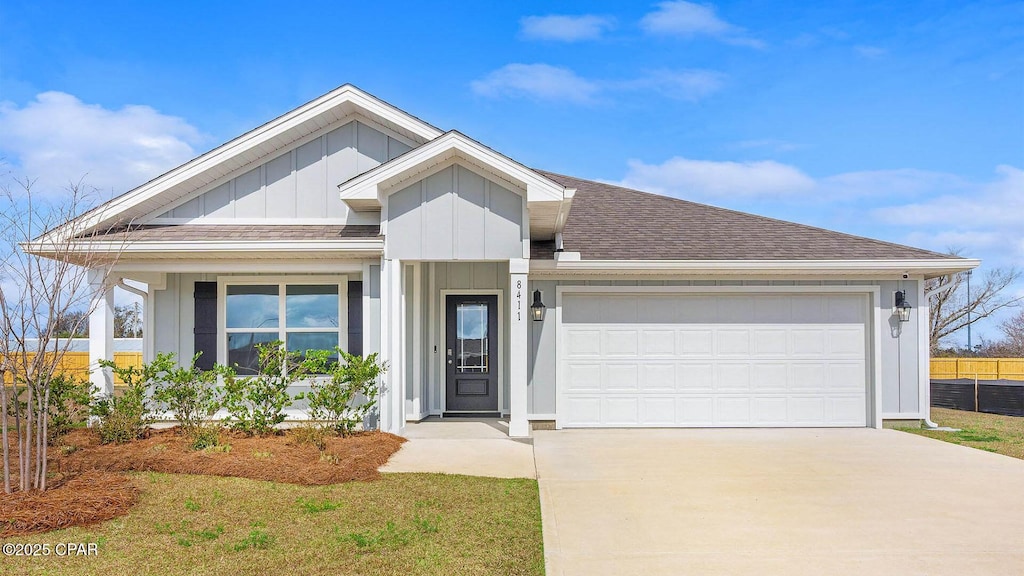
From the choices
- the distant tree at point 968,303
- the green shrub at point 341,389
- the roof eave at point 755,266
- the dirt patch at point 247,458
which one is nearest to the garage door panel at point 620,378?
the roof eave at point 755,266

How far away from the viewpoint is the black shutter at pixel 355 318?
33.4 ft

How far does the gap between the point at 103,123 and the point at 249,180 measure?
7.43m

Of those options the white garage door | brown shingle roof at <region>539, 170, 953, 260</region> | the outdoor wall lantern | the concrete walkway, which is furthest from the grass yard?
the concrete walkway

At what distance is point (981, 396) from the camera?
1462cm

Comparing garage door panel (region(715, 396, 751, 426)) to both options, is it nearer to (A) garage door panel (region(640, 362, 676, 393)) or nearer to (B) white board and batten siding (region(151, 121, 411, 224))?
(A) garage door panel (region(640, 362, 676, 393))

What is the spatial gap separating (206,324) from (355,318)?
2.42 metres

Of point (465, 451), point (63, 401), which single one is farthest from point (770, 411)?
point (63, 401)

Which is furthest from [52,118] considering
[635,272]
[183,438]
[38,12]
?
[635,272]

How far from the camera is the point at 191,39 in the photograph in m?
13.2

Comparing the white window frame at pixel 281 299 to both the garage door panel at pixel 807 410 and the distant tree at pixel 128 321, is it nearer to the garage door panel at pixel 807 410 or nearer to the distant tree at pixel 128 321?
the garage door panel at pixel 807 410

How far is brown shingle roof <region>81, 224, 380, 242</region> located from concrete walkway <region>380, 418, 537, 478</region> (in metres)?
2.99

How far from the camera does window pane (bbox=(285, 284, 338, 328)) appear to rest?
10.5 meters

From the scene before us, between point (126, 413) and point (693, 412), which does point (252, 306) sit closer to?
point (126, 413)

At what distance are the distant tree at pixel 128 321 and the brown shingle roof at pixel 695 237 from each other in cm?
2801
